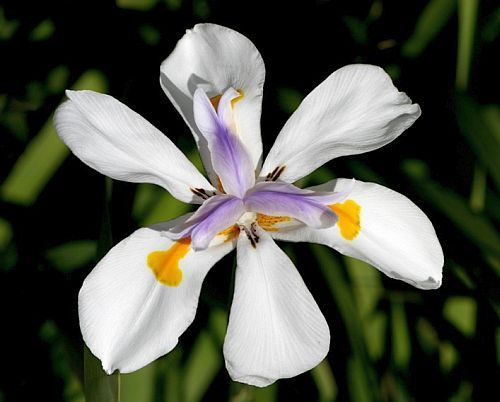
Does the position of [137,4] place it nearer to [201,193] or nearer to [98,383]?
[201,193]

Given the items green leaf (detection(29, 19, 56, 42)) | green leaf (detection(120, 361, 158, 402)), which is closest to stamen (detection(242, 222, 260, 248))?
green leaf (detection(120, 361, 158, 402))

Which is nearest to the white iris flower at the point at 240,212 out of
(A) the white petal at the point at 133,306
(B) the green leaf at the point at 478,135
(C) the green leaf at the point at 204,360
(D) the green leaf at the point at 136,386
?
(A) the white petal at the point at 133,306

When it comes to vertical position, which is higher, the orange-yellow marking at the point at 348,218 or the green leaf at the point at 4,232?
the orange-yellow marking at the point at 348,218

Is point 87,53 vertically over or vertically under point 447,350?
over

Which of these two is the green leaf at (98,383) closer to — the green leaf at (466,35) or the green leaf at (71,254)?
the green leaf at (71,254)

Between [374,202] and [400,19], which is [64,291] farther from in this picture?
[400,19]

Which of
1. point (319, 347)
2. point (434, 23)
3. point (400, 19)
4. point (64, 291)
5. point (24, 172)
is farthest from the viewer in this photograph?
point (400, 19)

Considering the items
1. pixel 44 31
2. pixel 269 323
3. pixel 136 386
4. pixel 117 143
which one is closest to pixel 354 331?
pixel 269 323

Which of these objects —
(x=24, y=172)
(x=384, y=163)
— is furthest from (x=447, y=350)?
(x=24, y=172)
